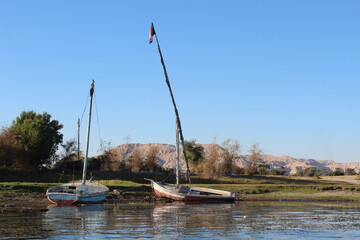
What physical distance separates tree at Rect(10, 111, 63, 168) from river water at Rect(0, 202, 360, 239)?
47184mm

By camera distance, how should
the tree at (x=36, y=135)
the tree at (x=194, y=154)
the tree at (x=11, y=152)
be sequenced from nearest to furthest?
the tree at (x=11, y=152)
the tree at (x=36, y=135)
the tree at (x=194, y=154)

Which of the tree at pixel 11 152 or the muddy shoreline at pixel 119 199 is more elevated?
the tree at pixel 11 152

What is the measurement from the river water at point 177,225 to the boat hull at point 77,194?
368 inches

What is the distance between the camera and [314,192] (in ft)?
221

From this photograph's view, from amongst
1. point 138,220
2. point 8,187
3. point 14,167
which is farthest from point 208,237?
point 14,167

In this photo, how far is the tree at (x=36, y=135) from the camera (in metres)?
83.1

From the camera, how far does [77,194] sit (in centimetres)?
4938

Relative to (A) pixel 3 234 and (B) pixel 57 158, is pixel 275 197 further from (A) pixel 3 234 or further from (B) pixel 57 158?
(B) pixel 57 158

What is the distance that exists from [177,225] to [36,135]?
190 ft

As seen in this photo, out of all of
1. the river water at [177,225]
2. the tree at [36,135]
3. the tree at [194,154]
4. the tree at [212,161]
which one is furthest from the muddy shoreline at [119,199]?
the tree at [194,154]

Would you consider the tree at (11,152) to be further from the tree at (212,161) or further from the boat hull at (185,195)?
the tree at (212,161)

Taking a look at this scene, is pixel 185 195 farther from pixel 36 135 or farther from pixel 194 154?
pixel 194 154

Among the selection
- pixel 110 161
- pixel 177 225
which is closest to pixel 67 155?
pixel 110 161

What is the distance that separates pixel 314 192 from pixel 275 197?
973 centimetres
